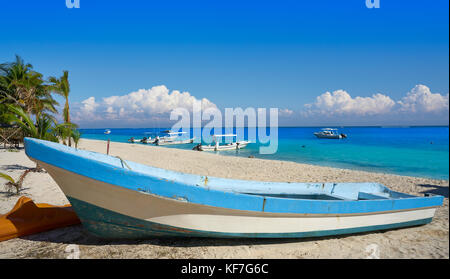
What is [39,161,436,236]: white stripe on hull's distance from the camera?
10.2 ft

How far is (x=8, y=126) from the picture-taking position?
527 inches

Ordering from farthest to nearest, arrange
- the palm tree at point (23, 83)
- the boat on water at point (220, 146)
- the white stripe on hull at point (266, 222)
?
the boat on water at point (220, 146) → the palm tree at point (23, 83) → the white stripe on hull at point (266, 222)

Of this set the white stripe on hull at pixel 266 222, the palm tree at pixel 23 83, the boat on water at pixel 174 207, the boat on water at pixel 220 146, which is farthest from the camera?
the boat on water at pixel 220 146

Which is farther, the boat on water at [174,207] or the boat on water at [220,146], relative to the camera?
the boat on water at [220,146]

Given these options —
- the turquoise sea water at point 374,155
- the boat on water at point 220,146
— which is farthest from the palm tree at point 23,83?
the boat on water at point 220,146

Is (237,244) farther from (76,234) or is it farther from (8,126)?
(8,126)

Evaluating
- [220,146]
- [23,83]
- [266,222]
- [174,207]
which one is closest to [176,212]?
[174,207]

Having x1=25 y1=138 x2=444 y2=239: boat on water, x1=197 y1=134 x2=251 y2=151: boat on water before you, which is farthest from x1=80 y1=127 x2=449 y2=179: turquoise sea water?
x1=25 y1=138 x2=444 y2=239: boat on water

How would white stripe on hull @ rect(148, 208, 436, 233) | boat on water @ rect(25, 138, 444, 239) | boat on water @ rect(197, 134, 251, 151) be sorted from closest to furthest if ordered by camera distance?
boat on water @ rect(25, 138, 444, 239) → white stripe on hull @ rect(148, 208, 436, 233) → boat on water @ rect(197, 134, 251, 151)

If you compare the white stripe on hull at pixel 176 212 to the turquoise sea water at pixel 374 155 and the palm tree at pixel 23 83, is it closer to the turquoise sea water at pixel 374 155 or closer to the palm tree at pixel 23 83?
the turquoise sea water at pixel 374 155

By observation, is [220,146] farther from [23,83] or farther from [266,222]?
[266,222]

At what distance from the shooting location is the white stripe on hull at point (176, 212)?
3105mm

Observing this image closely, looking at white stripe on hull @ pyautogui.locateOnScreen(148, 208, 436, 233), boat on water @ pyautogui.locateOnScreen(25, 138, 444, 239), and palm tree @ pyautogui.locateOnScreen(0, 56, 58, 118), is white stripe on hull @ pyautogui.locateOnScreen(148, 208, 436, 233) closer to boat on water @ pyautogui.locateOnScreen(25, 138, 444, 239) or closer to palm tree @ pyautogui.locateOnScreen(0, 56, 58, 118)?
boat on water @ pyautogui.locateOnScreen(25, 138, 444, 239)
